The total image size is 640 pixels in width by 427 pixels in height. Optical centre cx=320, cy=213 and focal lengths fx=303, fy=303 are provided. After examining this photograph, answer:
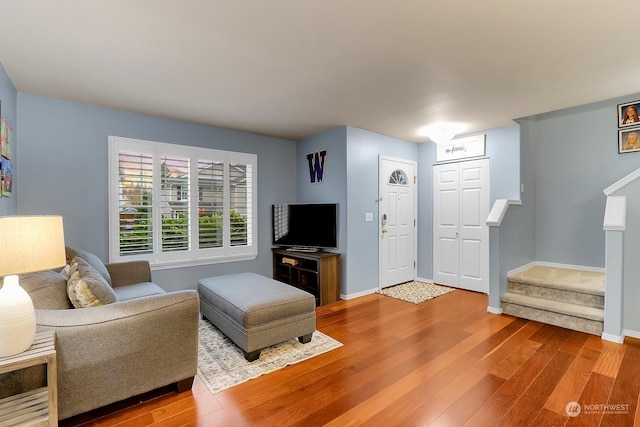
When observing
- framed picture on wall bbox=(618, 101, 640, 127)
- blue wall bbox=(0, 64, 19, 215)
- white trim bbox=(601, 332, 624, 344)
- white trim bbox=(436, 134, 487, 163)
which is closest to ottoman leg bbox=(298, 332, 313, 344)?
blue wall bbox=(0, 64, 19, 215)

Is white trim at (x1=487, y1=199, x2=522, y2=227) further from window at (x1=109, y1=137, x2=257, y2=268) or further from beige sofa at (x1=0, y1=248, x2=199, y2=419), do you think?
beige sofa at (x1=0, y1=248, x2=199, y2=419)

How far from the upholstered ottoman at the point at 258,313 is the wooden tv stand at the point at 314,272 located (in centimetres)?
102

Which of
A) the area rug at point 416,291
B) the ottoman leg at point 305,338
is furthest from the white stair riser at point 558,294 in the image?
the ottoman leg at point 305,338

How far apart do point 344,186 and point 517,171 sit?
242cm

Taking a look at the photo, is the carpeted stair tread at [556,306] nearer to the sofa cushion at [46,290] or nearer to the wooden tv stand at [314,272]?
the wooden tv stand at [314,272]

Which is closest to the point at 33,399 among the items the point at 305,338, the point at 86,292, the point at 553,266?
the point at 86,292

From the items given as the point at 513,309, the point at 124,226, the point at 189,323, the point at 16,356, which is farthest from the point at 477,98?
the point at 124,226

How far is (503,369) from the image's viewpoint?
2426mm

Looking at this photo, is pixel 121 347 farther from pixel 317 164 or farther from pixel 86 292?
pixel 317 164

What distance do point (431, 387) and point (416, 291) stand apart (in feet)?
8.45

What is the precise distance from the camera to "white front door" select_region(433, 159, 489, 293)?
181 inches

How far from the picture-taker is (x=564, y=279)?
3.78 metres

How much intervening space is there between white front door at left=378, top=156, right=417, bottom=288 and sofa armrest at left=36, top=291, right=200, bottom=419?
3.28 metres

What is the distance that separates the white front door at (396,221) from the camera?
4785mm
